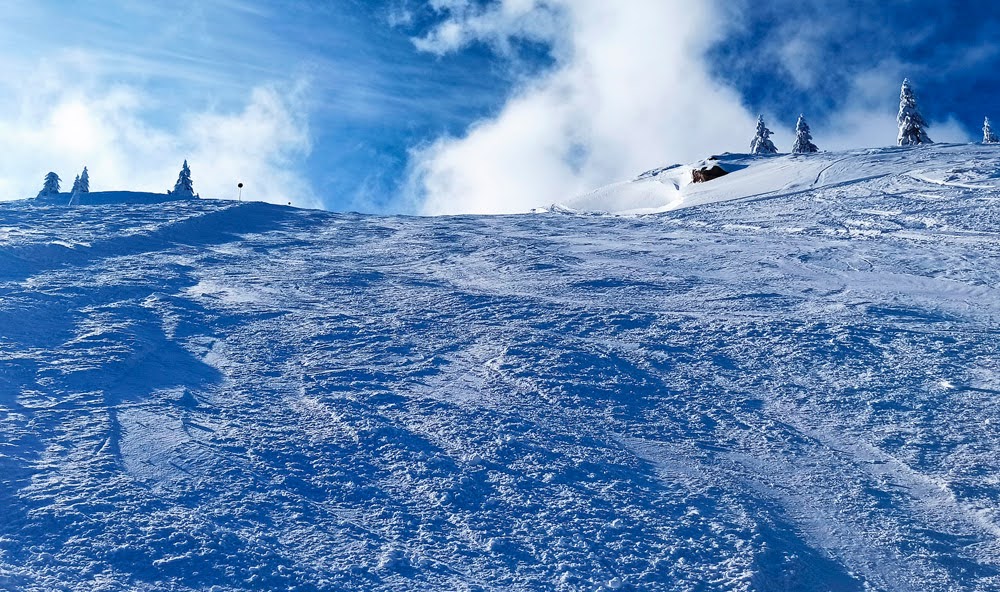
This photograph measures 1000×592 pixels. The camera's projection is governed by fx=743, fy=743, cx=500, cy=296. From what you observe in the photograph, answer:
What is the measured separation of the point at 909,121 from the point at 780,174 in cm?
1951

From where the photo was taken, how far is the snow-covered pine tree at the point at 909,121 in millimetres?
38188

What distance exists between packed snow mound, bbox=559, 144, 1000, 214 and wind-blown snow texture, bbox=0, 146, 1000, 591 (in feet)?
34.3

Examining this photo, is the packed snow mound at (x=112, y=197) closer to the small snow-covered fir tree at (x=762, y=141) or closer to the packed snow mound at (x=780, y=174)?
the packed snow mound at (x=780, y=174)

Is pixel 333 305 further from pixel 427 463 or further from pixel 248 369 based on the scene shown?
pixel 427 463

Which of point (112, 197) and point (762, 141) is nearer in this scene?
point (112, 197)

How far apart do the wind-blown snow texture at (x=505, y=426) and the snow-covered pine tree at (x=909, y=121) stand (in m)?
30.6

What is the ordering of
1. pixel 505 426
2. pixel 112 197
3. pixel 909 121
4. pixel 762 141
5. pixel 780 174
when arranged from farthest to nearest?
pixel 762 141, pixel 909 121, pixel 112 197, pixel 780 174, pixel 505 426

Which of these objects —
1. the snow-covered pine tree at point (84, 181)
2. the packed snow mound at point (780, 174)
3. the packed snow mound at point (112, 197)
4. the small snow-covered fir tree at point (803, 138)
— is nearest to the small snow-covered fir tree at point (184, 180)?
the snow-covered pine tree at point (84, 181)

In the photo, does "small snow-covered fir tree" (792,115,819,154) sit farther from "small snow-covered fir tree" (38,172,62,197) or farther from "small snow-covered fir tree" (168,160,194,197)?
"small snow-covered fir tree" (38,172,62,197)

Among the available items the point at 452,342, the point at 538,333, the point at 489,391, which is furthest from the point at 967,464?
the point at 452,342

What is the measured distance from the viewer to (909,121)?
38469mm

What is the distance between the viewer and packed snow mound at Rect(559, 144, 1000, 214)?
21.3 m

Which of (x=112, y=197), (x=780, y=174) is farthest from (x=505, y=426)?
(x=112, y=197)

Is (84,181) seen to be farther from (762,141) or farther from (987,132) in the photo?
(987,132)
